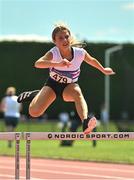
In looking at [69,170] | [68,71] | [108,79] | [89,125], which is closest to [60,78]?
[68,71]

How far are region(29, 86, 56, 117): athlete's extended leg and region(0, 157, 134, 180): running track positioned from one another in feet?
7.73

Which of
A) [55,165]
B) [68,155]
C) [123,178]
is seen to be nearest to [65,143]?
[68,155]

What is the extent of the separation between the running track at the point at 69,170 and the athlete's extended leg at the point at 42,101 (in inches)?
92.7

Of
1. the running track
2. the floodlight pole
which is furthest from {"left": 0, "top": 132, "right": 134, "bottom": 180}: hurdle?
the floodlight pole

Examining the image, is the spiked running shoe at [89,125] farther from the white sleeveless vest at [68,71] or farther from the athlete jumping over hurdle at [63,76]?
the white sleeveless vest at [68,71]

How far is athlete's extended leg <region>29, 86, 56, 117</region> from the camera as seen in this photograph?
8836mm

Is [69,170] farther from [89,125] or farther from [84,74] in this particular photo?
[84,74]

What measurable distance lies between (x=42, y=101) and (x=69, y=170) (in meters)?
4.10

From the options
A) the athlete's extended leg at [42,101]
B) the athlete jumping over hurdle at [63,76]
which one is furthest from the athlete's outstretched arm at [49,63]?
the athlete's extended leg at [42,101]

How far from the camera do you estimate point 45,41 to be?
4291cm

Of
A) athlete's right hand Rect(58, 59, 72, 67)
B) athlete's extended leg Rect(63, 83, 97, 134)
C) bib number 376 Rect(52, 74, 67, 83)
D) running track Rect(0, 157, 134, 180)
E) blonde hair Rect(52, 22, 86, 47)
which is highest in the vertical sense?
blonde hair Rect(52, 22, 86, 47)

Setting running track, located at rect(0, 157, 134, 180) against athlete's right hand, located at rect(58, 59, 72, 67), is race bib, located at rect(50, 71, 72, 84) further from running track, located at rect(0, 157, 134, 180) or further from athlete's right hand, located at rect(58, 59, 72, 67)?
running track, located at rect(0, 157, 134, 180)

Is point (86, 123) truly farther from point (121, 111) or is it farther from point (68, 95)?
point (121, 111)

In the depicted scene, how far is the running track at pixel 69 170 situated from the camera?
11.4 m
